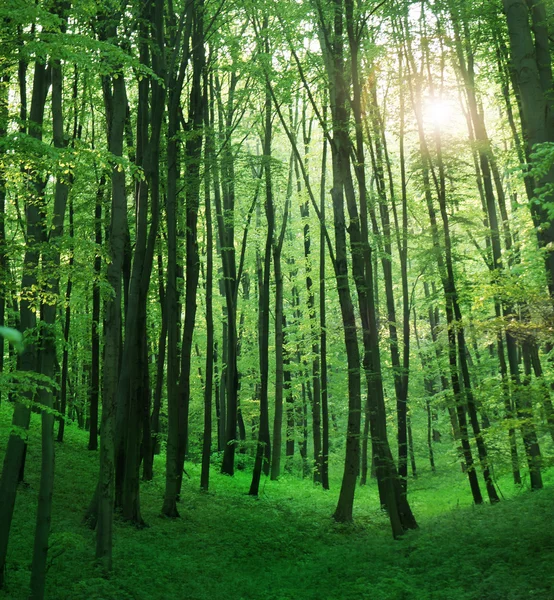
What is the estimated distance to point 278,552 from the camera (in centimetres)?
1168

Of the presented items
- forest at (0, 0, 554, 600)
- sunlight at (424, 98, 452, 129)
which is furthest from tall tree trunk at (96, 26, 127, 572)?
sunlight at (424, 98, 452, 129)

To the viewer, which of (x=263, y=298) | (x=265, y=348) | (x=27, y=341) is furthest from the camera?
(x=263, y=298)

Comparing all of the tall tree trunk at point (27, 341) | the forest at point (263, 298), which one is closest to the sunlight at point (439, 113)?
the forest at point (263, 298)

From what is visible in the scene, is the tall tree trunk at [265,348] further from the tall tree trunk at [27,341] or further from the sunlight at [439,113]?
the tall tree trunk at [27,341]

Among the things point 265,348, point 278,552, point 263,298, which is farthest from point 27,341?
point 263,298

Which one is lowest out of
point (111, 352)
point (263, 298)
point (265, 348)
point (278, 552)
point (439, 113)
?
point (278, 552)

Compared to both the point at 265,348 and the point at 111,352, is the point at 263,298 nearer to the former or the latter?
the point at 265,348

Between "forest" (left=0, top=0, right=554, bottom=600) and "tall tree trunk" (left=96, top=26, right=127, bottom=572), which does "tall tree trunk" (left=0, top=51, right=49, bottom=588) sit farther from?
"tall tree trunk" (left=96, top=26, right=127, bottom=572)

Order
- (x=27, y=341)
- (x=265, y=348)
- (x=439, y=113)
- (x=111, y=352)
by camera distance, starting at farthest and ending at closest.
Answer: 1. (x=265, y=348)
2. (x=439, y=113)
3. (x=111, y=352)
4. (x=27, y=341)

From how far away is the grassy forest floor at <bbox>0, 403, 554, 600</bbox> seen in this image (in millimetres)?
8055

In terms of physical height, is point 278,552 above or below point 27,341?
below

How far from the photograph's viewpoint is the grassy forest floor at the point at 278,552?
8.05 m

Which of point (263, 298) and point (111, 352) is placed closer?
point (111, 352)

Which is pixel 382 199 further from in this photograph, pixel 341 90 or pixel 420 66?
pixel 420 66
